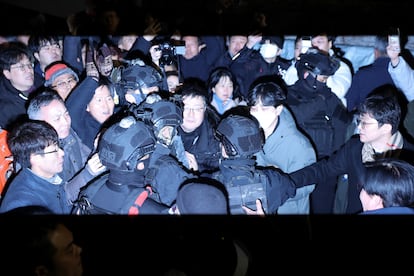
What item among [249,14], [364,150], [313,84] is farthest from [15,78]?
[364,150]

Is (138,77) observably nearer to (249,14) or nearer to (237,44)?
(237,44)

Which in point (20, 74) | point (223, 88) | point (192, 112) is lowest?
point (192, 112)

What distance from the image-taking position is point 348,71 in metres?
2.60

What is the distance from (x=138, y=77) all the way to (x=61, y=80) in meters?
0.48

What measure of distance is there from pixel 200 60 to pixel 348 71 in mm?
994

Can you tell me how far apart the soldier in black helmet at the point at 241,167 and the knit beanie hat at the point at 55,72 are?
1.07 meters

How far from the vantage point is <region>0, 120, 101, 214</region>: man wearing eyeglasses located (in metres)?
1.73

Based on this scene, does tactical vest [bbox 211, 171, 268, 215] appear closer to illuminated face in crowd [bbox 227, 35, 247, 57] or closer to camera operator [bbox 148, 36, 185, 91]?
camera operator [bbox 148, 36, 185, 91]

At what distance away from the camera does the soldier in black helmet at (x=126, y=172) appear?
1.62 metres

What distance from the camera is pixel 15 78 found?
232cm

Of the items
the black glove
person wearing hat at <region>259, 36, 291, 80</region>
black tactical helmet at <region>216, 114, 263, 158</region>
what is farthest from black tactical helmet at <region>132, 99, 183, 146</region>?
person wearing hat at <region>259, 36, 291, 80</region>
